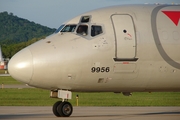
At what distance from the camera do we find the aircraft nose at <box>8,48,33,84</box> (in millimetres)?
22734

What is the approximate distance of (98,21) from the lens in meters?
24.2

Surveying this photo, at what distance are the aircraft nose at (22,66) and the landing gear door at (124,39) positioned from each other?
3279 mm

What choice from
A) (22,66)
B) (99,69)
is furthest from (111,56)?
(22,66)

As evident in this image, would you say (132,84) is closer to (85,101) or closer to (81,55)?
(81,55)

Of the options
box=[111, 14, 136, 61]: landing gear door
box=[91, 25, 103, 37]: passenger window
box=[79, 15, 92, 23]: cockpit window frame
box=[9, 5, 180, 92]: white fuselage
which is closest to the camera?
box=[9, 5, 180, 92]: white fuselage

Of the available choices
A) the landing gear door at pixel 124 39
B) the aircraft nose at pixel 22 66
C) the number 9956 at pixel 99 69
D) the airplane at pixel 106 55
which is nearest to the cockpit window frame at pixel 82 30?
the airplane at pixel 106 55

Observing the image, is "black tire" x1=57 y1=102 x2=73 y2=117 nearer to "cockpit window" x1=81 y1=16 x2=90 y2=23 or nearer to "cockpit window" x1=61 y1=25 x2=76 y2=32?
"cockpit window" x1=61 y1=25 x2=76 y2=32

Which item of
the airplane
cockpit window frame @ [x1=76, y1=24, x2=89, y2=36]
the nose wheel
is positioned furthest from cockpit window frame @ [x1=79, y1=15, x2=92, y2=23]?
the nose wheel

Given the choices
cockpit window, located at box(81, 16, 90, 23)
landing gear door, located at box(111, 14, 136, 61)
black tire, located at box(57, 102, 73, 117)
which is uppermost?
cockpit window, located at box(81, 16, 90, 23)

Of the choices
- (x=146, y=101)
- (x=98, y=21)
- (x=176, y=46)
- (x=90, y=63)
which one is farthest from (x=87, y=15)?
(x=146, y=101)

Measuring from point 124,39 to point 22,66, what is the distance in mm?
3972

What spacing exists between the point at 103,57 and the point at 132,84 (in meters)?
1.64

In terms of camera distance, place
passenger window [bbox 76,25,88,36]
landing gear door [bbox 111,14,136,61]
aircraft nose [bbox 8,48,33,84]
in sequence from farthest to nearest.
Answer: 1. passenger window [bbox 76,25,88,36]
2. landing gear door [bbox 111,14,136,61]
3. aircraft nose [bbox 8,48,33,84]

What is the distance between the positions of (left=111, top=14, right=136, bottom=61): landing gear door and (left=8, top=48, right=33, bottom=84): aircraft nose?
3279 mm
